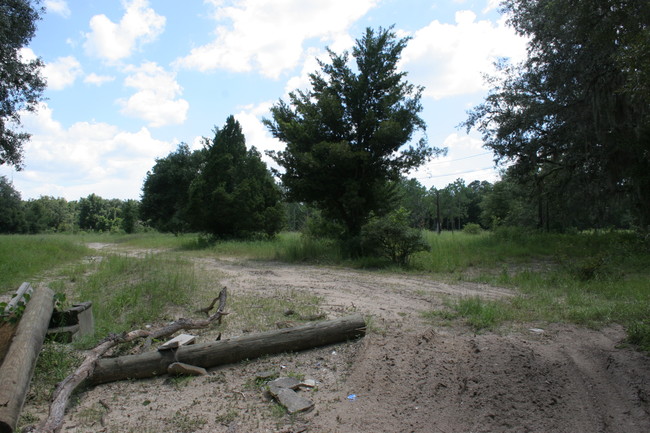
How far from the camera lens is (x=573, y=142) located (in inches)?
630

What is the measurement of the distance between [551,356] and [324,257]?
1234cm

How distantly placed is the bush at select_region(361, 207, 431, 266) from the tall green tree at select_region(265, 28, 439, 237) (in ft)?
9.21

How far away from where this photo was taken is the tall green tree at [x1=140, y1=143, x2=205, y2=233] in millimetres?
47344

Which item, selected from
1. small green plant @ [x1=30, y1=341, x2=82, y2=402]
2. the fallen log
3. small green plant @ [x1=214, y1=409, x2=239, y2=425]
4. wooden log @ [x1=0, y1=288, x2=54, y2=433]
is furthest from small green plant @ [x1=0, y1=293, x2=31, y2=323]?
small green plant @ [x1=214, y1=409, x2=239, y2=425]

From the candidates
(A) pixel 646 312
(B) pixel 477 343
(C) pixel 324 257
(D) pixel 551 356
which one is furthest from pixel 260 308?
(C) pixel 324 257

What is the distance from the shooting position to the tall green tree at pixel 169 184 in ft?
155

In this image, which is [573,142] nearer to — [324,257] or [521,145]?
[521,145]

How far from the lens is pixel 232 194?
87.0 feet

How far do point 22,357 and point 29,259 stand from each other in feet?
39.0

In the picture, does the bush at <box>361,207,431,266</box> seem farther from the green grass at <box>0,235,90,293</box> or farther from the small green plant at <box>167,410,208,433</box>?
the small green plant at <box>167,410,208,433</box>

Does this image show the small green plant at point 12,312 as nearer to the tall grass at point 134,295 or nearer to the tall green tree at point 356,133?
the tall grass at point 134,295

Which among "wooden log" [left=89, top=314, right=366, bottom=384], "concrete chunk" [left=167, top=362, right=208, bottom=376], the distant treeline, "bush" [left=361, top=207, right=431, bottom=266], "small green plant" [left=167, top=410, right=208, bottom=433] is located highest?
the distant treeline

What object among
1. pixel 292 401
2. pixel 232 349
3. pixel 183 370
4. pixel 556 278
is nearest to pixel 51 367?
pixel 183 370

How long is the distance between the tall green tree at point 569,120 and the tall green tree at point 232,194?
13.9m
